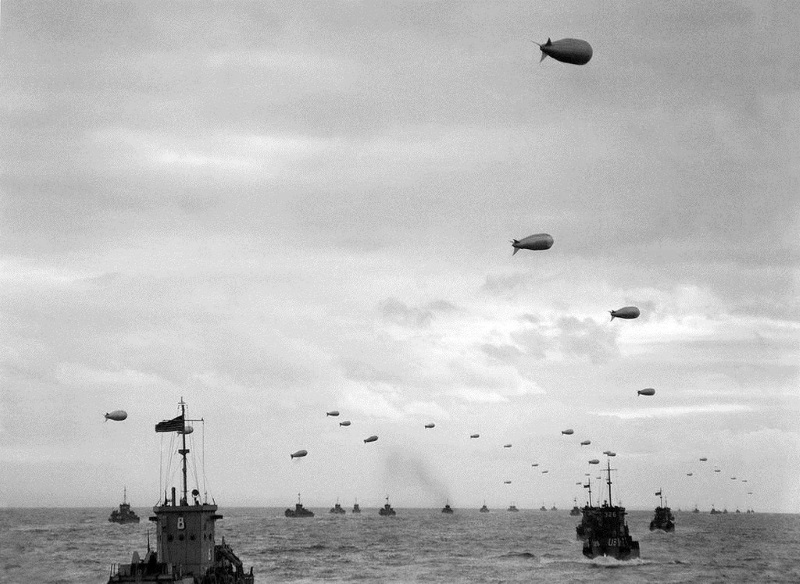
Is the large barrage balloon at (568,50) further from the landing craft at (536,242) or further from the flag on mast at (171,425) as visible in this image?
the flag on mast at (171,425)

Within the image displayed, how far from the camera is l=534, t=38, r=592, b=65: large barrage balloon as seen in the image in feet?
153

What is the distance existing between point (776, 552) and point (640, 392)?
111497 mm

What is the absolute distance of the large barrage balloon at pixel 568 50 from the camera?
46750 millimetres

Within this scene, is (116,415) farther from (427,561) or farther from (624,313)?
(427,561)

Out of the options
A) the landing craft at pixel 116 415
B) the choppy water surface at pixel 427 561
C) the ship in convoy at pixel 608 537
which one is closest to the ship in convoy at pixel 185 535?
the landing craft at pixel 116 415

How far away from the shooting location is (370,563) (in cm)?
13925

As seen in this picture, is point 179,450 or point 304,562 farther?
point 304,562

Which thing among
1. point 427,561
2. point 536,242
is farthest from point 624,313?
point 427,561

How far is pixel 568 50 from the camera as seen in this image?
47719 mm

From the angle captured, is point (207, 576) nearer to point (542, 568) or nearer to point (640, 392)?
point (640, 392)

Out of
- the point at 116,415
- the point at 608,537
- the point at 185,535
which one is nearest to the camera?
the point at 185,535

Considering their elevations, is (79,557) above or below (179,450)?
below

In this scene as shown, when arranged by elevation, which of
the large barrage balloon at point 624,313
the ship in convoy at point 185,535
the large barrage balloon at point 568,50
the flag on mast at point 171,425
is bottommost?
the ship in convoy at point 185,535

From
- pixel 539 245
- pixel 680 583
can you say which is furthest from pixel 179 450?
pixel 680 583
